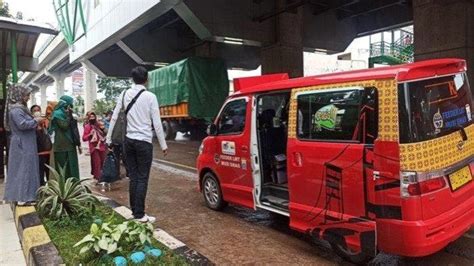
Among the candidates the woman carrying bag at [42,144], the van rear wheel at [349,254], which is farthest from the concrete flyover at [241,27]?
the van rear wheel at [349,254]

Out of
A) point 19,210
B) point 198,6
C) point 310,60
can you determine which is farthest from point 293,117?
point 310,60

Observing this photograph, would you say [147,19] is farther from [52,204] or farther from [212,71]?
[52,204]

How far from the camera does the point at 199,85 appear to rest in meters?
15.7

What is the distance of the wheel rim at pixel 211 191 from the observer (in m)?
5.84

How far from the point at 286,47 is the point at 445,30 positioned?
20.0ft

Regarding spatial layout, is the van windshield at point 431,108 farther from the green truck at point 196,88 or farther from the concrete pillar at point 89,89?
the concrete pillar at point 89,89

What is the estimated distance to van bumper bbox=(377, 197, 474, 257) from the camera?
3180mm

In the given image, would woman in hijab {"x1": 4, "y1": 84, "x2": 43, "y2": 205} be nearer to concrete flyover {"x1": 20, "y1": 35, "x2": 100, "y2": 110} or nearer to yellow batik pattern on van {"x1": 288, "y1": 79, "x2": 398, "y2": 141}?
yellow batik pattern on van {"x1": 288, "y1": 79, "x2": 398, "y2": 141}

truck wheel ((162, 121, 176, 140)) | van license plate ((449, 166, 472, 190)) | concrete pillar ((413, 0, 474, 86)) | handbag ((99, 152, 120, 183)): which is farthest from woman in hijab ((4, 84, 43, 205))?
truck wheel ((162, 121, 176, 140))

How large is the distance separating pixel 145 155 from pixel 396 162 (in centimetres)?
271

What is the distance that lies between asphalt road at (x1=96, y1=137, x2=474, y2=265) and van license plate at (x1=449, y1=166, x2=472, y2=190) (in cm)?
81

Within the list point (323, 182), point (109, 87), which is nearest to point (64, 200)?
point (323, 182)

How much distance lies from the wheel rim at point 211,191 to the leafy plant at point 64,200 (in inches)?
65.3

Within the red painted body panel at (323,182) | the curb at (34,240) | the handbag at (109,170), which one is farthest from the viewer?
the handbag at (109,170)
